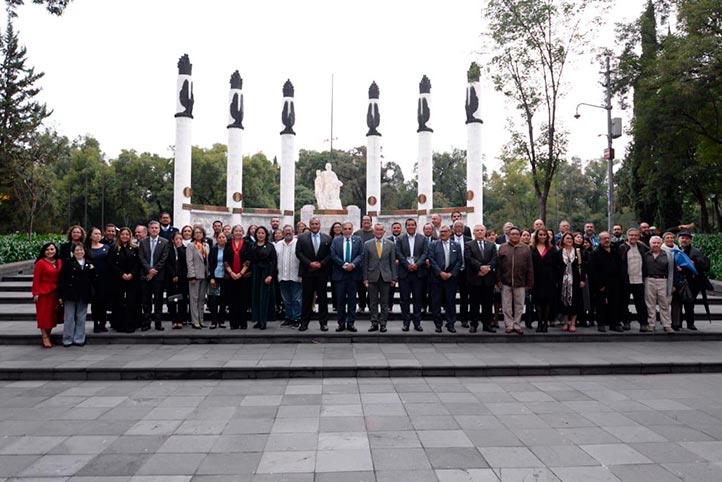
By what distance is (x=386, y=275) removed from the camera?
26.9 ft

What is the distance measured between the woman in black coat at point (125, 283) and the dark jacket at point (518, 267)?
6.34 m

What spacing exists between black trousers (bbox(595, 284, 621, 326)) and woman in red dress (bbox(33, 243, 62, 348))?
912 centimetres

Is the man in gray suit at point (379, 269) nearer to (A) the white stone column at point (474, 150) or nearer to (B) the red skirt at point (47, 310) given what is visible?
(B) the red skirt at point (47, 310)

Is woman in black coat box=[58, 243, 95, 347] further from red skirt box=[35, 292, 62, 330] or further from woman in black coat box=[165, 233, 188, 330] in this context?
woman in black coat box=[165, 233, 188, 330]

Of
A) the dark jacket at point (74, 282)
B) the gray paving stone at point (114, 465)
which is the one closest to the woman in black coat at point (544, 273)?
the gray paving stone at point (114, 465)

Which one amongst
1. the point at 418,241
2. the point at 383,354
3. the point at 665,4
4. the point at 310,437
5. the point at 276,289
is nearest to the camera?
the point at 310,437

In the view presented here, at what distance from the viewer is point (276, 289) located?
904 cm

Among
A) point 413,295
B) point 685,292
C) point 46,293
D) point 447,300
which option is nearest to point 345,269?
point 413,295

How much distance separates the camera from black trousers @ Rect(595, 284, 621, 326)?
28.0 ft

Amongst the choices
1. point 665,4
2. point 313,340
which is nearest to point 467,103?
point 665,4

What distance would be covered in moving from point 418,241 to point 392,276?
0.78 m

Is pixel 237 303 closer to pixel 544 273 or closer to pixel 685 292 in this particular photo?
pixel 544 273

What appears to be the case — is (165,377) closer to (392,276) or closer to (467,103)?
(392,276)

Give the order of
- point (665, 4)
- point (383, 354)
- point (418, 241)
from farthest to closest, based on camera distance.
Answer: point (665, 4)
point (418, 241)
point (383, 354)
